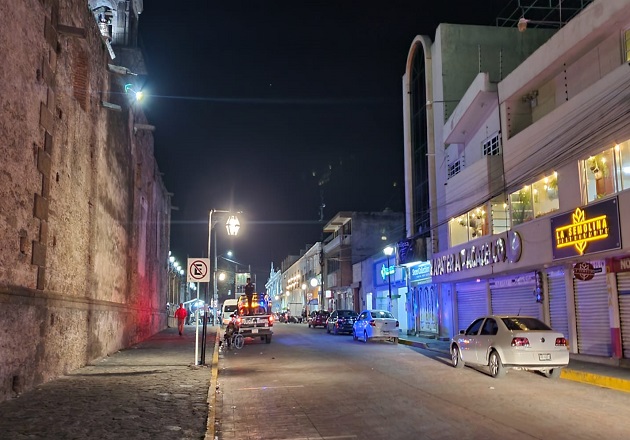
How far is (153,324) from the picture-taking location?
35188 millimetres

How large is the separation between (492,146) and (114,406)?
19787mm

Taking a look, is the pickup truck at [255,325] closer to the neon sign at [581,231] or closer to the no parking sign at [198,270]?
the no parking sign at [198,270]

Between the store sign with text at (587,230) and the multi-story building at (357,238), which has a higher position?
the multi-story building at (357,238)

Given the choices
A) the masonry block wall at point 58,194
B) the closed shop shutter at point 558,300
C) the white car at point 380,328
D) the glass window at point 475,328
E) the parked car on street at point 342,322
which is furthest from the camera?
the parked car on street at point 342,322

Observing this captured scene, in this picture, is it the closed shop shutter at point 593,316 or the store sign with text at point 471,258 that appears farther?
the store sign with text at point 471,258

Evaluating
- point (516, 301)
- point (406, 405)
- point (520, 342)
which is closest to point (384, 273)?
point (516, 301)

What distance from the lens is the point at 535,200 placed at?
19906 mm

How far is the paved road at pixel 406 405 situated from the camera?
8141 millimetres

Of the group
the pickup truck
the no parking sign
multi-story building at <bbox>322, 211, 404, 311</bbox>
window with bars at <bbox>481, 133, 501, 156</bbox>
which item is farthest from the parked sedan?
multi-story building at <bbox>322, 211, 404, 311</bbox>

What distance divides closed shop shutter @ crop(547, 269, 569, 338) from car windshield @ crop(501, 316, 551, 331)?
4577 mm

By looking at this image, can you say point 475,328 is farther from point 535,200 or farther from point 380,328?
point 380,328

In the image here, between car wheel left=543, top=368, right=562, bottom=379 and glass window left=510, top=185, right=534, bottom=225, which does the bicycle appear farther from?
car wheel left=543, top=368, right=562, bottom=379

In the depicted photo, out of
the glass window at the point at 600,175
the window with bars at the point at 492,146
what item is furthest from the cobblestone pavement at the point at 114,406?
the window with bars at the point at 492,146

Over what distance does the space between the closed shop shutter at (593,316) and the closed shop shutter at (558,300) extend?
2.31 ft
